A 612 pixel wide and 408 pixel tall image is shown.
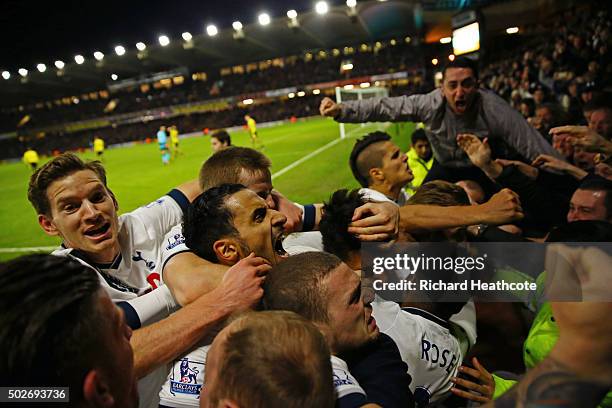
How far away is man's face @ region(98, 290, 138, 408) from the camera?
102cm

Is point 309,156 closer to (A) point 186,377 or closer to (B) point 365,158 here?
(B) point 365,158

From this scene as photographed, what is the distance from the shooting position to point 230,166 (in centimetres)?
256

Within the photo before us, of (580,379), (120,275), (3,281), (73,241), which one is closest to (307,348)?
(580,379)

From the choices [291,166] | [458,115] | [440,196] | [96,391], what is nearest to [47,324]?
[96,391]

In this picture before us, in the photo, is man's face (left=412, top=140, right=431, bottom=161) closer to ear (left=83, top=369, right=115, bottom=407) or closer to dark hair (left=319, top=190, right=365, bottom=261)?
dark hair (left=319, top=190, right=365, bottom=261)

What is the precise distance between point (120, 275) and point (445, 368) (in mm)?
2015

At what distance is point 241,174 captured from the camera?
2510 millimetres

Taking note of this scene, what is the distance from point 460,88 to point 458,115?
11.0 inches

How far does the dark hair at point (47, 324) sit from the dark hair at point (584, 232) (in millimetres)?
1604

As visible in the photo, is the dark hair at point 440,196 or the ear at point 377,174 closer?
the dark hair at point 440,196

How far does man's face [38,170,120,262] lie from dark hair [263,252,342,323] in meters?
1.49

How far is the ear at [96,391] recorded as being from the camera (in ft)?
3.09

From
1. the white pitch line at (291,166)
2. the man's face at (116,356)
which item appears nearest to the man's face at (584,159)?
the man's face at (116,356)

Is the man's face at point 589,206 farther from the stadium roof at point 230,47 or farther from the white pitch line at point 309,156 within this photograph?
the stadium roof at point 230,47
